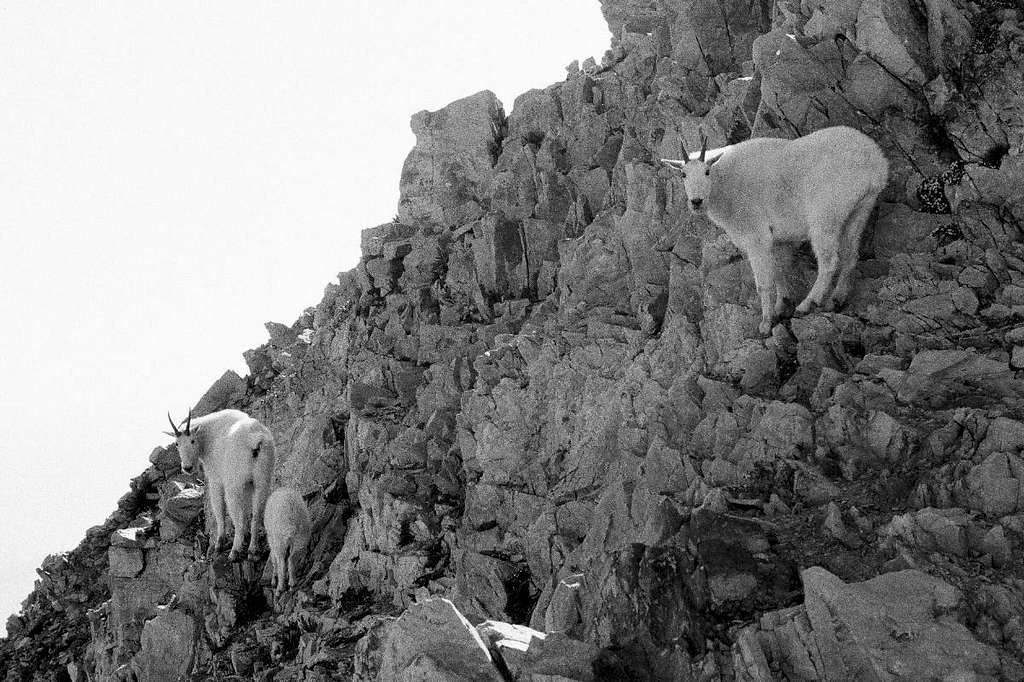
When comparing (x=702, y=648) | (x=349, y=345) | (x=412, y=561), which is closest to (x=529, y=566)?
(x=412, y=561)

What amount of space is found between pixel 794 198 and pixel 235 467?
16180 millimetres

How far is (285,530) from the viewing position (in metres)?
23.5

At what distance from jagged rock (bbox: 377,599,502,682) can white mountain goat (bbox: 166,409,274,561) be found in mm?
13992

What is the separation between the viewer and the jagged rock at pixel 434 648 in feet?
36.7

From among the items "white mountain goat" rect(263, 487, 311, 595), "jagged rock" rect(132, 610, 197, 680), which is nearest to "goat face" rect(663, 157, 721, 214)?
"white mountain goat" rect(263, 487, 311, 595)

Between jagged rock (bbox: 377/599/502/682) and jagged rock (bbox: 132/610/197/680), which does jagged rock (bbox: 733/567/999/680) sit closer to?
jagged rock (bbox: 377/599/502/682)

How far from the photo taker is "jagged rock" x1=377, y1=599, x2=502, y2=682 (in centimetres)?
1119

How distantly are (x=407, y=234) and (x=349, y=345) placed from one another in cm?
424

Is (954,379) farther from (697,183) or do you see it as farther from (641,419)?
(641,419)

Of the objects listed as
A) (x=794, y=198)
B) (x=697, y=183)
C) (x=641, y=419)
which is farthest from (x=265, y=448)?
(x=794, y=198)

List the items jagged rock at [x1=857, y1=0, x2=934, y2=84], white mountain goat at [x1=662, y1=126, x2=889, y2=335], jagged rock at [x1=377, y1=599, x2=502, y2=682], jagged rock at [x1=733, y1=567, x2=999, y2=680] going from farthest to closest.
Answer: jagged rock at [x1=857, y1=0, x2=934, y2=84], white mountain goat at [x1=662, y1=126, x2=889, y2=335], jagged rock at [x1=377, y1=599, x2=502, y2=682], jagged rock at [x1=733, y1=567, x2=999, y2=680]

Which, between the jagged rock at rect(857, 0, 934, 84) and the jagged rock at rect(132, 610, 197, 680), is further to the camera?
the jagged rock at rect(132, 610, 197, 680)

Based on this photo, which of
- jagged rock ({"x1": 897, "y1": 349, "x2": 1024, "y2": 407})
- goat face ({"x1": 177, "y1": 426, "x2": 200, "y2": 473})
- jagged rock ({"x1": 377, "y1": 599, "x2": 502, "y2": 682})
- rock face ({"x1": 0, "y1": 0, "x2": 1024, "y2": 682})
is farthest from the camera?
goat face ({"x1": 177, "y1": 426, "x2": 200, "y2": 473})

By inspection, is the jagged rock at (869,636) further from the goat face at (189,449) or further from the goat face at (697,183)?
the goat face at (189,449)
